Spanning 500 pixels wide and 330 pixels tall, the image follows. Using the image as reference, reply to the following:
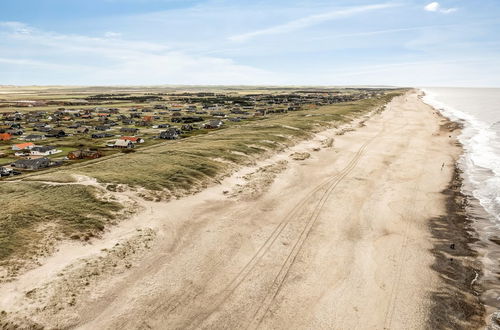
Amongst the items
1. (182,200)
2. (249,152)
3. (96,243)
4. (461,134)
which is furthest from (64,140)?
(461,134)

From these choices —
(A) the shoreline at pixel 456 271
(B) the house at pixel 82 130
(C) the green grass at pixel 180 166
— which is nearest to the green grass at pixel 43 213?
(C) the green grass at pixel 180 166

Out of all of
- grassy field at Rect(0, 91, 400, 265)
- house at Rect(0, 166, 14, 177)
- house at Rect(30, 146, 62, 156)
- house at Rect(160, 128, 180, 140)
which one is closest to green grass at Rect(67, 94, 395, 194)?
grassy field at Rect(0, 91, 400, 265)

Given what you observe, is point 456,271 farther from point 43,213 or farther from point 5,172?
point 5,172

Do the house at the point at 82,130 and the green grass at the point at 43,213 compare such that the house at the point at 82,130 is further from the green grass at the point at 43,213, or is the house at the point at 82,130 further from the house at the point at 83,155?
the green grass at the point at 43,213

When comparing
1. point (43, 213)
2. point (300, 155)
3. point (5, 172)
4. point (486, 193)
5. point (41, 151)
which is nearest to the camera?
point (43, 213)

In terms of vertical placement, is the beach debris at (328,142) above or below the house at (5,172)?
above

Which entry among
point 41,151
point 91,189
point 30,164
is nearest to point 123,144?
point 41,151

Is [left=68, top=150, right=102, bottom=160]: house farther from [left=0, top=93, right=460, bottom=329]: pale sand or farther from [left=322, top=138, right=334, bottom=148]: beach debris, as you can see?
[left=322, top=138, right=334, bottom=148]: beach debris

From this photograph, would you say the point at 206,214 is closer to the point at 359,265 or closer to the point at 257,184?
the point at 257,184
